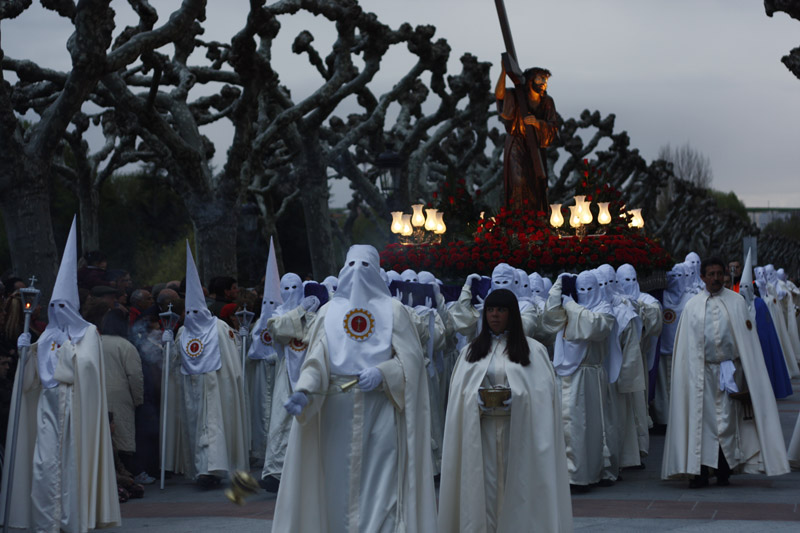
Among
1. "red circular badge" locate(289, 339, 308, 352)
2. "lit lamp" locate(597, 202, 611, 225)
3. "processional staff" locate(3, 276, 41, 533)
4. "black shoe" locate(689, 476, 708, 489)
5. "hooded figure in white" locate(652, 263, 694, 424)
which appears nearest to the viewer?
"processional staff" locate(3, 276, 41, 533)

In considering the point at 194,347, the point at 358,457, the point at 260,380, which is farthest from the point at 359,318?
the point at 260,380

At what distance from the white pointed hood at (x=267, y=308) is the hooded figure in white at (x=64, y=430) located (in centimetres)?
315

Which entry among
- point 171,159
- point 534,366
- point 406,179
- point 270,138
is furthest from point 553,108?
point 534,366

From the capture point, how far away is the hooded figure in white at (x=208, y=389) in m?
11.3

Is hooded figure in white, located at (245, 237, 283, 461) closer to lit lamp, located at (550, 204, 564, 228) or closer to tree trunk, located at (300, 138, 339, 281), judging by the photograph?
lit lamp, located at (550, 204, 564, 228)

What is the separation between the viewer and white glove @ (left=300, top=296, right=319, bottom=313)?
10961 mm

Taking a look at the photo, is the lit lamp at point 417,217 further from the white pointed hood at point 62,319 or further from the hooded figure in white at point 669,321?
the white pointed hood at point 62,319

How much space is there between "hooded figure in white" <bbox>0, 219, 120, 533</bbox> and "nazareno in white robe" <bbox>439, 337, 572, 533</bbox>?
302 centimetres

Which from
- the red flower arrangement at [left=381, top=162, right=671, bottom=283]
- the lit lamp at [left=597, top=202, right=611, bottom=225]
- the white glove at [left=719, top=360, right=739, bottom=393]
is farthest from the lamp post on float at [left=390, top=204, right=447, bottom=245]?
the white glove at [left=719, top=360, right=739, bottom=393]

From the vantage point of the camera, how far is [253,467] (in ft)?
41.0

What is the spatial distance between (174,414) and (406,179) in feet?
54.0

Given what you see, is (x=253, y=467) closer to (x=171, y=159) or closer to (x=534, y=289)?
(x=534, y=289)

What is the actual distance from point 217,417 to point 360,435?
4.80 metres

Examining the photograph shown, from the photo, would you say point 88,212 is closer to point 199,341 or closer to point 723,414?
point 199,341
